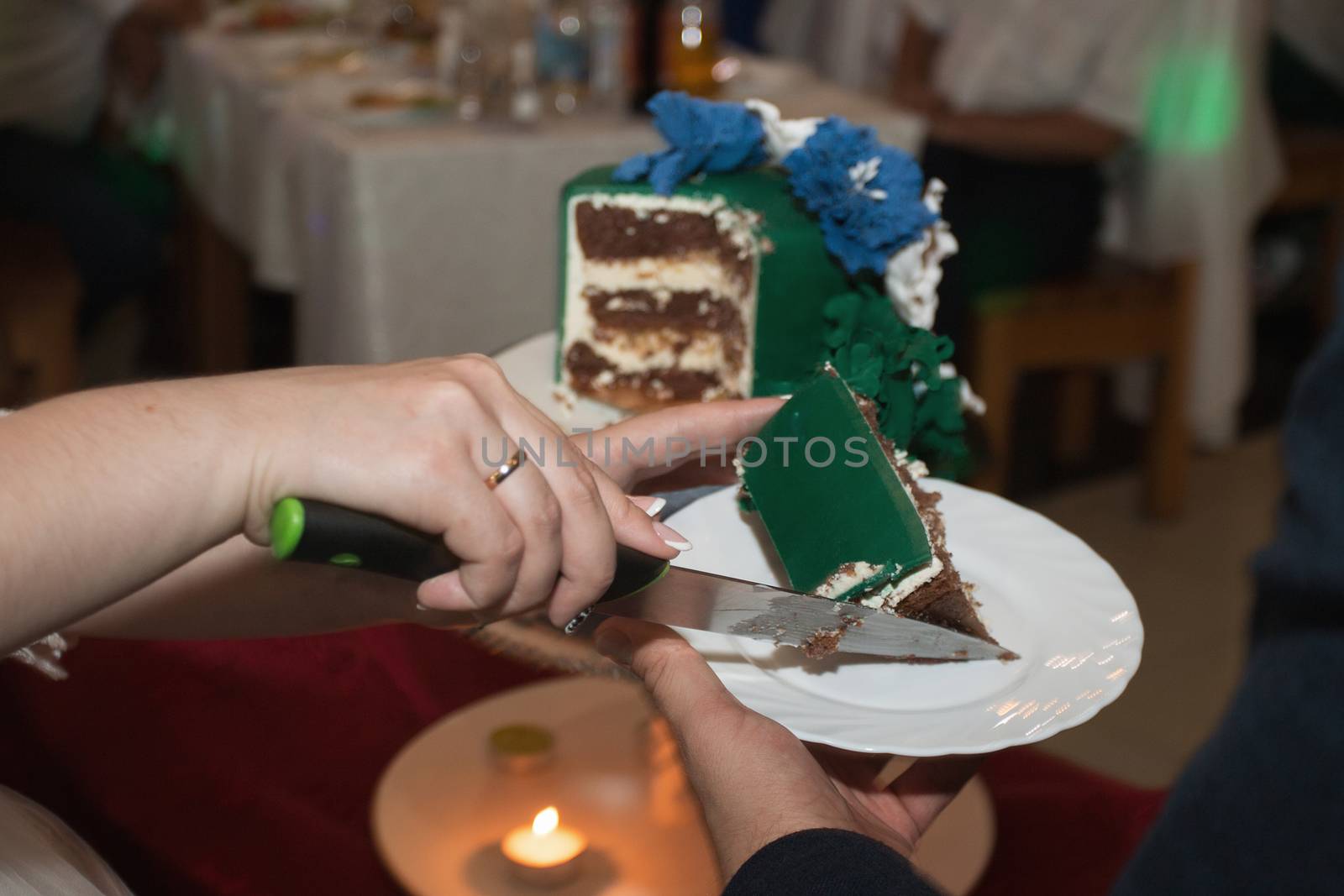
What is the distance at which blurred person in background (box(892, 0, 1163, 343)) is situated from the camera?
294 cm

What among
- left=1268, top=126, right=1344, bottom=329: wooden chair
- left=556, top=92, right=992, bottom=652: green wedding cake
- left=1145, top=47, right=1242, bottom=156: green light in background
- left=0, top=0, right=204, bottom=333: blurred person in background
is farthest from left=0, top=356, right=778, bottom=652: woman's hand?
left=1268, top=126, right=1344, bottom=329: wooden chair

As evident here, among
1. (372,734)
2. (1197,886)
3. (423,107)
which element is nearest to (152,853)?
(372,734)

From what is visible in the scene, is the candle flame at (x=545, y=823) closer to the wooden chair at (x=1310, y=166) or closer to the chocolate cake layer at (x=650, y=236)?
the chocolate cake layer at (x=650, y=236)

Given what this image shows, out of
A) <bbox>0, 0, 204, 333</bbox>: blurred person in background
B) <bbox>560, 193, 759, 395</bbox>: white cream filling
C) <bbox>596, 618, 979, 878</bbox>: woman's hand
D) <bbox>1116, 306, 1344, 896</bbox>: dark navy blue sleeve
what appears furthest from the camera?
<bbox>0, 0, 204, 333</bbox>: blurred person in background

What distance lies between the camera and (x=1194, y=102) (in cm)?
305

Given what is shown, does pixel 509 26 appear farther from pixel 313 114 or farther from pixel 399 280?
pixel 399 280

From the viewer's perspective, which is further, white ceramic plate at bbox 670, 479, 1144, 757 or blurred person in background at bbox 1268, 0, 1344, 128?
blurred person in background at bbox 1268, 0, 1344, 128

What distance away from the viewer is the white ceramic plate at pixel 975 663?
860 mm

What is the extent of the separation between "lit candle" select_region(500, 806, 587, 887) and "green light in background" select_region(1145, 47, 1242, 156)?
8.55ft

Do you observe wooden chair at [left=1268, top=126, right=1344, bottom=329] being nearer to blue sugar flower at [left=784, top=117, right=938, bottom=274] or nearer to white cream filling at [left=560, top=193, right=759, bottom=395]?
white cream filling at [left=560, top=193, right=759, bottom=395]

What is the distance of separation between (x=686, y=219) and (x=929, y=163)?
113 cm

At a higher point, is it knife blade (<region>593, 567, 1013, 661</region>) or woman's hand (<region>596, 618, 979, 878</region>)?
knife blade (<region>593, 567, 1013, 661</region>)

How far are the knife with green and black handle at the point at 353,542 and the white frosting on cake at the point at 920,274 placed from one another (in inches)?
29.5

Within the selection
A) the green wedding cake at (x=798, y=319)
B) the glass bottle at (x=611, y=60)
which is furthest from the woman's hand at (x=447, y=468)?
the glass bottle at (x=611, y=60)
